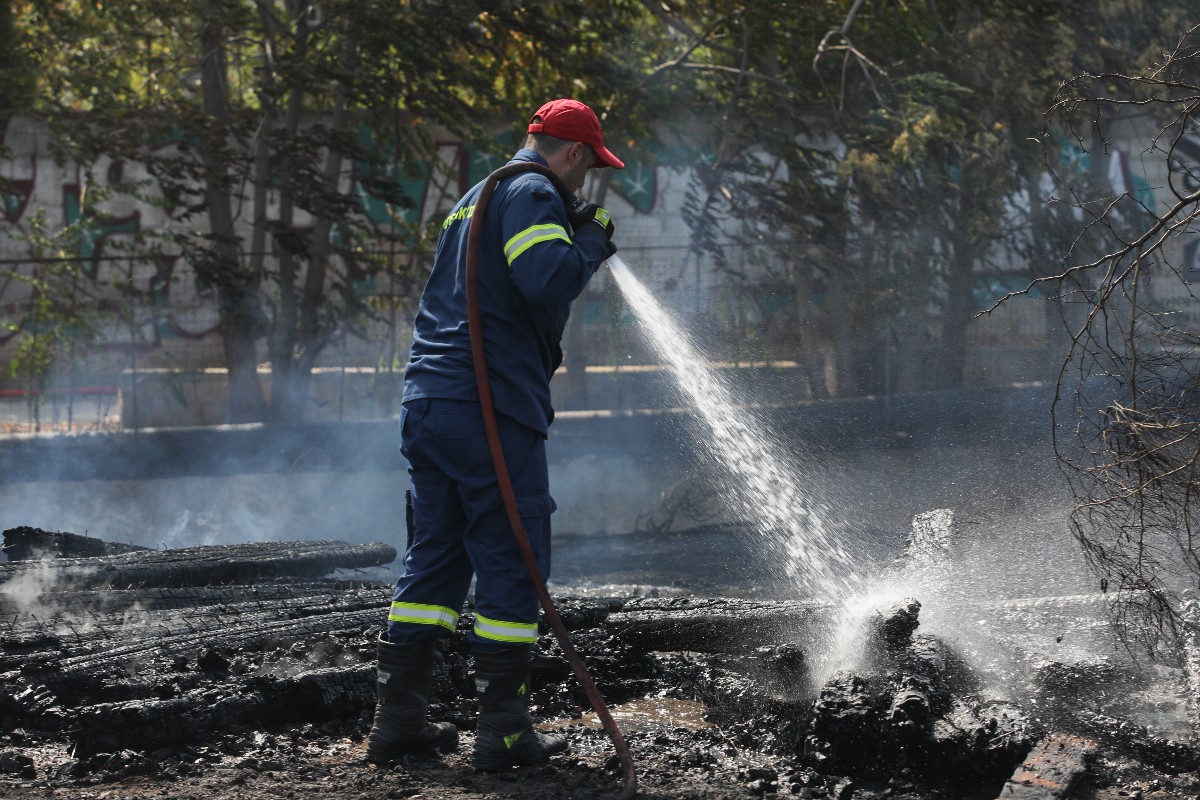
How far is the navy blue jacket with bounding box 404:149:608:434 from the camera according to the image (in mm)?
3574

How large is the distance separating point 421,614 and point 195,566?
2592mm

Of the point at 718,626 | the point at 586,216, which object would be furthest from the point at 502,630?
the point at 718,626

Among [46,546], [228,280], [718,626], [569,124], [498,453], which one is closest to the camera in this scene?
[498,453]

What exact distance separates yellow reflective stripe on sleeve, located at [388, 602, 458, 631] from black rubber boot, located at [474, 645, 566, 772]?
6.1 inches

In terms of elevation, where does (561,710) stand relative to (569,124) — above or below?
below

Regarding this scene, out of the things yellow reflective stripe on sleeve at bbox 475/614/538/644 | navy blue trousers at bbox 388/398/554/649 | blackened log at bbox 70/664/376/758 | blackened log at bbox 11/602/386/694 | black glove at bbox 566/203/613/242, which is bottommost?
blackened log at bbox 70/664/376/758

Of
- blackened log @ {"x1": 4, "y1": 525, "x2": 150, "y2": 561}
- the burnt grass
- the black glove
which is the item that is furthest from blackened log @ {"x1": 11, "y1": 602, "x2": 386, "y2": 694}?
the black glove

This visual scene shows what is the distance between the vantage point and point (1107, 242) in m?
11.4

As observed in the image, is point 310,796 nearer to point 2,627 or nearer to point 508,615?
point 508,615

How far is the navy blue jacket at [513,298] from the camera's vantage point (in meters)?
3.57

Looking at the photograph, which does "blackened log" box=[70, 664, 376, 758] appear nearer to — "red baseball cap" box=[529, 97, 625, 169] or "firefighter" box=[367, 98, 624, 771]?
"firefighter" box=[367, 98, 624, 771]

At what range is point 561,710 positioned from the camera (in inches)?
173

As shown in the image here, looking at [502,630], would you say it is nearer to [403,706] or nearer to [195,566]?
[403,706]

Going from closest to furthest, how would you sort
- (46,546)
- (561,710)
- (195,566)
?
(561,710) < (195,566) < (46,546)
